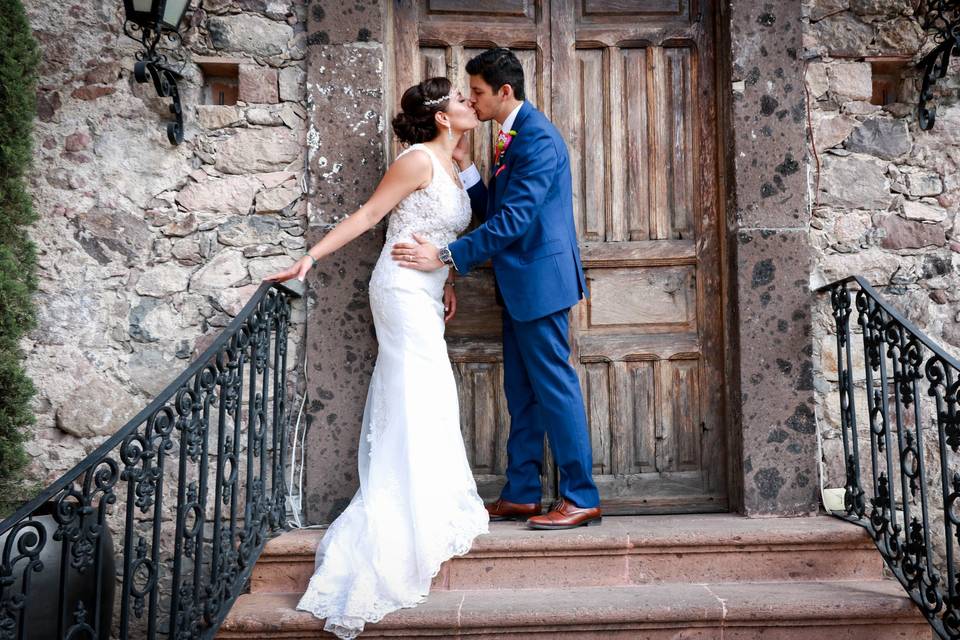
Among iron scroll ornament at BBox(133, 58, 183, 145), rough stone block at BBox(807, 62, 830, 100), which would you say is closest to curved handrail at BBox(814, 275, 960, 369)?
rough stone block at BBox(807, 62, 830, 100)

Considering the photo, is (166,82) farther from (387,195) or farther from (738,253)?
(738,253)

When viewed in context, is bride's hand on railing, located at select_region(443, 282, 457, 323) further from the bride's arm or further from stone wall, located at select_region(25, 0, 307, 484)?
stone wall, located at select_region(25, 0, 307, 484)

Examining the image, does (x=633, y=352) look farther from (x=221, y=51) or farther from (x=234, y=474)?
(x=221, y=51)

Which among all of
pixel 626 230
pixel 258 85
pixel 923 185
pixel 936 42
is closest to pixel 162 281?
pixel 258 85

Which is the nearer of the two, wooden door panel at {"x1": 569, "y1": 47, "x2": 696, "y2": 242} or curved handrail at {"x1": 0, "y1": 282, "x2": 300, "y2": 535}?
curved handrail at {"x1": 0, "y1": 282, "x2": 300, "y2": 535}

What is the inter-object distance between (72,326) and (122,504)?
83 centimetres

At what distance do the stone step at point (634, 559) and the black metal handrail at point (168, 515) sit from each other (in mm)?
300

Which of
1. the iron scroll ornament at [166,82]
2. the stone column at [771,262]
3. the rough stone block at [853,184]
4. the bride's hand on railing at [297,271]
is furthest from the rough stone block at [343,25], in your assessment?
the rough stone block at [853,184]

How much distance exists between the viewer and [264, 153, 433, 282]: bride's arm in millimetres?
3131

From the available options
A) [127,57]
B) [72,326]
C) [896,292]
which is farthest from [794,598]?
[127,57]

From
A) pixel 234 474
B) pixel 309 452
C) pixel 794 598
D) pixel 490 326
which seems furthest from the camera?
pixel 490 326

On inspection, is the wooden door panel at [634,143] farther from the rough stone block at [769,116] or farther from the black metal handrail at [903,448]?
the black metal handrail at [903,448]

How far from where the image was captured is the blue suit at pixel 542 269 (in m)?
3.17

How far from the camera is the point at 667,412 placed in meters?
3.73
